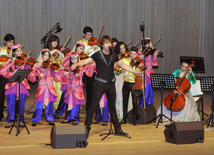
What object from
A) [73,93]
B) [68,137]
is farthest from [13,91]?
[68,137]

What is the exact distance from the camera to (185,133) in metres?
4.50

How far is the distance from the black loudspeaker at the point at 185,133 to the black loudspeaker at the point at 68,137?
1.28 metres

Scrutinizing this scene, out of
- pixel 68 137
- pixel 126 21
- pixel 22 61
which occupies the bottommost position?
pixel 68 137

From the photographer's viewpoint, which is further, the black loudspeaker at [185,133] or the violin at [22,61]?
the violin at [22,61]

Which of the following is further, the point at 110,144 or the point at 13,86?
the point at 13,86

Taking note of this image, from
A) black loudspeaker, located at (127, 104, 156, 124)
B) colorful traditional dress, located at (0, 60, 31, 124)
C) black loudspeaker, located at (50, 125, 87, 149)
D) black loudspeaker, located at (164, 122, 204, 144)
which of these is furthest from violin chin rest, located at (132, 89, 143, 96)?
colorful traditional dress, located at (0, 60, 31, 124)

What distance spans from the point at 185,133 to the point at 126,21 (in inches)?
308

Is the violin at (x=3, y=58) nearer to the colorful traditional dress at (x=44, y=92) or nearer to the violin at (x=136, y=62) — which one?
the colorful traditional dress at (x=44, y=92)

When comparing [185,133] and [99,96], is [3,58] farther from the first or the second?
[185,133]

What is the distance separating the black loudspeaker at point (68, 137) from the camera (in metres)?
4.21

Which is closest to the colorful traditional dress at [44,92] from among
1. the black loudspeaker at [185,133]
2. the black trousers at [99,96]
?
the black trousers at [99,96]

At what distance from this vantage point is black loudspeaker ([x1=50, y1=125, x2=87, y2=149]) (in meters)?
4.21

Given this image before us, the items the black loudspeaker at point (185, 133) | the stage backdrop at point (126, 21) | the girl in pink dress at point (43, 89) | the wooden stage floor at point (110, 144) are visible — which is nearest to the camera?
the wooden stage floor at point (110, 144)

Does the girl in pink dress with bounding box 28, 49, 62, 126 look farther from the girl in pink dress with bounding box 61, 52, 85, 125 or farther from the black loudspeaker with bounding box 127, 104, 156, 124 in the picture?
the black loudspeaker with bounding box 127, 104, 156, 124
